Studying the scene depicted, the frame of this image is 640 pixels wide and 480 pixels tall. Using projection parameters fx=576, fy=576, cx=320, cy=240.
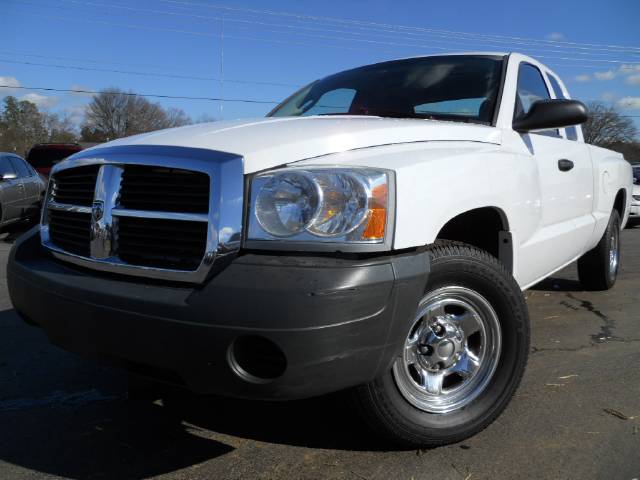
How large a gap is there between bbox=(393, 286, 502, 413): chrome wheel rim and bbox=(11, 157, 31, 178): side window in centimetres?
983

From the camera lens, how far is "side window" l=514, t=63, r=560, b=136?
3482mm

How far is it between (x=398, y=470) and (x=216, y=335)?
972 mm

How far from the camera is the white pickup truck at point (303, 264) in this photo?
6.26 feet

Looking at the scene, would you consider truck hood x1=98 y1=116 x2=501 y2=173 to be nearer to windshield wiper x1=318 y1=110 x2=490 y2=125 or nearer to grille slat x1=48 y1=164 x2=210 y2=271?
grille slat x1=48 y1=164 x2=210 y2=271

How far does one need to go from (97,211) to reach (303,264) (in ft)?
3.09

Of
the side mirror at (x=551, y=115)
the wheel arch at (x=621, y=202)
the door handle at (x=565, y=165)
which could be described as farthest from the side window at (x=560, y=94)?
the wheel arch at (x=621, y=202)

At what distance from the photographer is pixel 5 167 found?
9836 millimetres

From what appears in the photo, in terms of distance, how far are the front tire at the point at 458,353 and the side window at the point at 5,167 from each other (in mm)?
9199

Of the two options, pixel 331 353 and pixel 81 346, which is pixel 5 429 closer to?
pixel 81 346

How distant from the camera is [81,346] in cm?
220

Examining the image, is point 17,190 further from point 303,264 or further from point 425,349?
point 303,264

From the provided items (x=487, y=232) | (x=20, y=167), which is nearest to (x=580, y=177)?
(x=487, y=232)

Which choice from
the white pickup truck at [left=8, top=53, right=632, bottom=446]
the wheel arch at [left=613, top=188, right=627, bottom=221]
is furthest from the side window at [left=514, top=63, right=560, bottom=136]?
the wheel arch at [left=613, top=188, right=627, bottom=221]

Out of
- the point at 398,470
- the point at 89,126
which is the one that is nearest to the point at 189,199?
the point at 398,470
